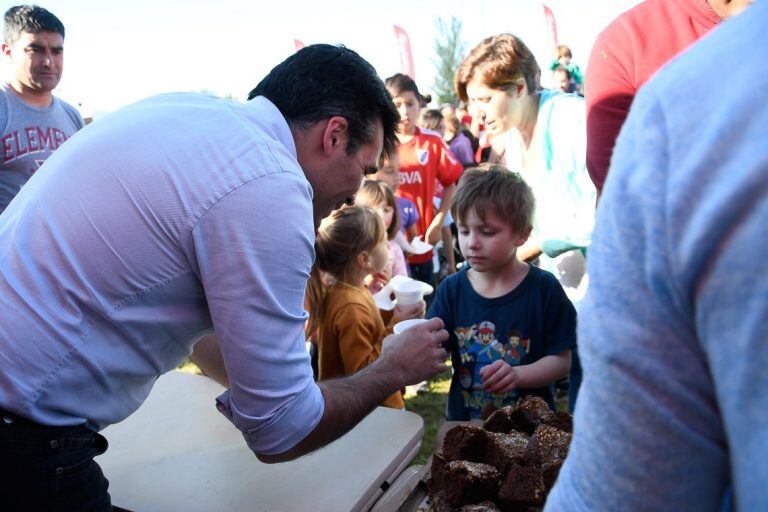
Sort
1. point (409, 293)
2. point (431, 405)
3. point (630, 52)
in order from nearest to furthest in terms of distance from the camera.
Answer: point (630, 52)
point (409, 293)
point (431, 405)

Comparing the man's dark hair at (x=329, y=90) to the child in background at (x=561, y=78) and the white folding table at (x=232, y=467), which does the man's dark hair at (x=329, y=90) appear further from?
the child in background at (x=561, y=78)

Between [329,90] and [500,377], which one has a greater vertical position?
[329,90]

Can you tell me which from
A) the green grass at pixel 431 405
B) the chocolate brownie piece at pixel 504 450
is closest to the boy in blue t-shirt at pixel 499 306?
the chocolate brownie piece at pixel 504 450

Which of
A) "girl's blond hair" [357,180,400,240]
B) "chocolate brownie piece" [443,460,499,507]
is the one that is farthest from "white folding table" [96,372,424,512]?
"girl's blond hair" [357,180,400,240]

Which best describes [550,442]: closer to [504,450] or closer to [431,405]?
[504,450]

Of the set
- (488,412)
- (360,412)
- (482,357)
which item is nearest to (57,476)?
(360,412)

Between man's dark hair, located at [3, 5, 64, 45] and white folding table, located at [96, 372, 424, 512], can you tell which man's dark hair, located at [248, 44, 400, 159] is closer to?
white folding table, located at [96, 372, 424, 512]

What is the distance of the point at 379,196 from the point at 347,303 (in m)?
1.24

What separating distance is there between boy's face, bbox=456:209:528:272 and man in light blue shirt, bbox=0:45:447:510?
1151mm

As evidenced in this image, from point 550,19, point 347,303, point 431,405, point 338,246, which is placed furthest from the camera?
point 550,19

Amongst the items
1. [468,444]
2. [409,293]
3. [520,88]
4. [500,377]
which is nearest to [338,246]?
[409,293]

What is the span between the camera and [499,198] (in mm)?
2400

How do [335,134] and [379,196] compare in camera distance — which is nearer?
[335,134]

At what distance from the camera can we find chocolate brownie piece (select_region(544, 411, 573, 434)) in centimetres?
163
